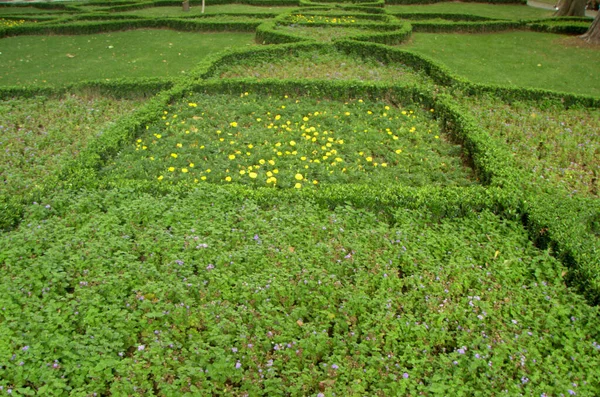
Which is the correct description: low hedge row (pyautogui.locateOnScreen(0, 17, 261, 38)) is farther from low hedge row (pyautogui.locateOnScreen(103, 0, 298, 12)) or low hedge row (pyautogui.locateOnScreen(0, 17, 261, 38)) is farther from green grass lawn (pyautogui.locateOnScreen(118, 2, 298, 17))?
low hedge row (pyautogui.locateOnScreen(103, 0, 298, 12))

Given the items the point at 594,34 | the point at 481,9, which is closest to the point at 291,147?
the point at 594,34

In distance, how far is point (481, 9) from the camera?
19703 millimetres

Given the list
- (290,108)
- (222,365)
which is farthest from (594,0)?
(222,365)

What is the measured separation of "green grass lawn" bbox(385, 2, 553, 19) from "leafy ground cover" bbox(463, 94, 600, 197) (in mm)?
12005

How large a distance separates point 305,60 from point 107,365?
9006mm

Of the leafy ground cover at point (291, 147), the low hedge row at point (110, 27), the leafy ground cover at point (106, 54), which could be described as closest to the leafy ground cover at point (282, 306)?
the leafy ground cover at point (291, 147)

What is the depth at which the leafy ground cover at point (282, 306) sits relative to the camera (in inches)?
118

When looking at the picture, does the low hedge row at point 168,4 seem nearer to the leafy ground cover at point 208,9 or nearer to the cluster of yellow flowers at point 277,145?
the leafy ground cover at point 208,9

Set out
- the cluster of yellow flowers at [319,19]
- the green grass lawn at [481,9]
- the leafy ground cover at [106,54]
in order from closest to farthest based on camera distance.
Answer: the leafy ground cover at [106,54], the cluster of yellow flowers at [319,19], the green grass lawn at [481,9]

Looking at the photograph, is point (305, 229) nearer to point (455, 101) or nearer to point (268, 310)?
point (268, 310)

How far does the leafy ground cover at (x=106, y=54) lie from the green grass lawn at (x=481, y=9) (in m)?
9.22

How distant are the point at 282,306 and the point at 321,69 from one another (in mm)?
7526

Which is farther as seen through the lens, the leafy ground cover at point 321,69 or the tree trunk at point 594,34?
the tree trunk at point 594,34

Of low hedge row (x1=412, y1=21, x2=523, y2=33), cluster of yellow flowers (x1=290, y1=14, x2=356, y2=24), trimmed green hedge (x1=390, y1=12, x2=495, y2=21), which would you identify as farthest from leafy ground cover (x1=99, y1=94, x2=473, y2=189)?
trimmed green hedge (x1=390, y1=12, x2=495, y2=21)
